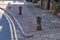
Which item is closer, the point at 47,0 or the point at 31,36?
the point at 31,36

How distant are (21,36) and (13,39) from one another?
1.20m

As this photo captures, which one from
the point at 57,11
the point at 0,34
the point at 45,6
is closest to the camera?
the point at 0,34

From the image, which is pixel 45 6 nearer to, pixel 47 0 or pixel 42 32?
pixel 47 0

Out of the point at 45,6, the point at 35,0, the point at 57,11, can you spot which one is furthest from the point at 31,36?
the point at 35,0

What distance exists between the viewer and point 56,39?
1091cm

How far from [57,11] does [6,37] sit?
34.8ft

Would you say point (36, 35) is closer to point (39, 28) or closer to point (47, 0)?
point (39, 28)

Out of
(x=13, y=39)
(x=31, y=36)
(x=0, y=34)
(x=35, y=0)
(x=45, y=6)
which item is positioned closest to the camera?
(x=13, y=39)

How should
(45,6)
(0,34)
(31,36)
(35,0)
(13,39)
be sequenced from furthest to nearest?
1. (35,0)
2. (45,6)
3. (0,34)
4. (31,36)
5. (13,39)

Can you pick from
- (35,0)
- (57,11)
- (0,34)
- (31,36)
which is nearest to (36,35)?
(31,36)

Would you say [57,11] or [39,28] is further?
[57,11]

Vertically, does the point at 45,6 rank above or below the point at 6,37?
below

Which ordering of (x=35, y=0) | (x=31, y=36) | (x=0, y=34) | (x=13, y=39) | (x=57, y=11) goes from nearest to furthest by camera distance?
1. (x=13, y=39)
2. (x=31, y=36)
3. (x=0, y=34)
4. (x=57, y=11)
5. (x=35, y=0)

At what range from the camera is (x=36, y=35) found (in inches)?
472
